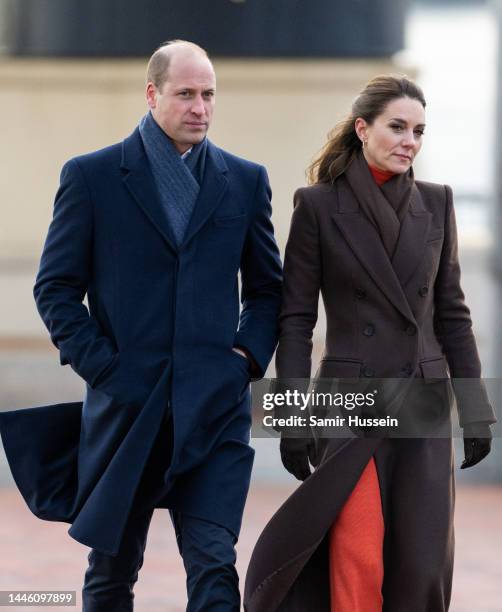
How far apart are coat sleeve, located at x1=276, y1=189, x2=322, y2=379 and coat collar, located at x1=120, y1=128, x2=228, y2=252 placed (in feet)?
0.89

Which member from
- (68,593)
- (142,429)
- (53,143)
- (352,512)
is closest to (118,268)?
(142,429)

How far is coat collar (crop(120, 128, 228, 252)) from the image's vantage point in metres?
4.24

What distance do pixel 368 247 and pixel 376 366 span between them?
1.16 feet

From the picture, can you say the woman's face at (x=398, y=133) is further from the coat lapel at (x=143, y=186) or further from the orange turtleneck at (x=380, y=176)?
the coat lapel at (x=143, y=186)

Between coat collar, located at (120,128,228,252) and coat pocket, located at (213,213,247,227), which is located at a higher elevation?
coat collar, located at (120,128,228,252)

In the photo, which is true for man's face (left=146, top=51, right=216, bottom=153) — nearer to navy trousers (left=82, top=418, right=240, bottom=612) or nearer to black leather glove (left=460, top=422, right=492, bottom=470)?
navy trousers (left=82, top=418, right=240, bottom=612)

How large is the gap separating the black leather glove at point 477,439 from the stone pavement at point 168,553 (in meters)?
1.52

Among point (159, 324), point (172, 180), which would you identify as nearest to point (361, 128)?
point (172, 180)

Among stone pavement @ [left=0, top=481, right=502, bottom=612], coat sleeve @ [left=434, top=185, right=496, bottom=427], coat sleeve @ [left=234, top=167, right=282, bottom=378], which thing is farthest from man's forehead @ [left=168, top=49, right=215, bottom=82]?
stone pavement @ [left=0, top=481, right=502, bottom=612]

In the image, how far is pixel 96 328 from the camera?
14.0 ft

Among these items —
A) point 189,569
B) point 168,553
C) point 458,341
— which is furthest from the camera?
point 168,553

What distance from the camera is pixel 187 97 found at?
421 centimetres

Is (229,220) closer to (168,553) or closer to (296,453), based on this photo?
(296,453)

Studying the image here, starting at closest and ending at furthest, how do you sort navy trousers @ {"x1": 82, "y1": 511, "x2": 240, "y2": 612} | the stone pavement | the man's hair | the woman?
navy trousers @ {"x1": 82, "y1": 511, "x2": 240, "y2": 612}, the woman, the man's hair, the stone pavement
